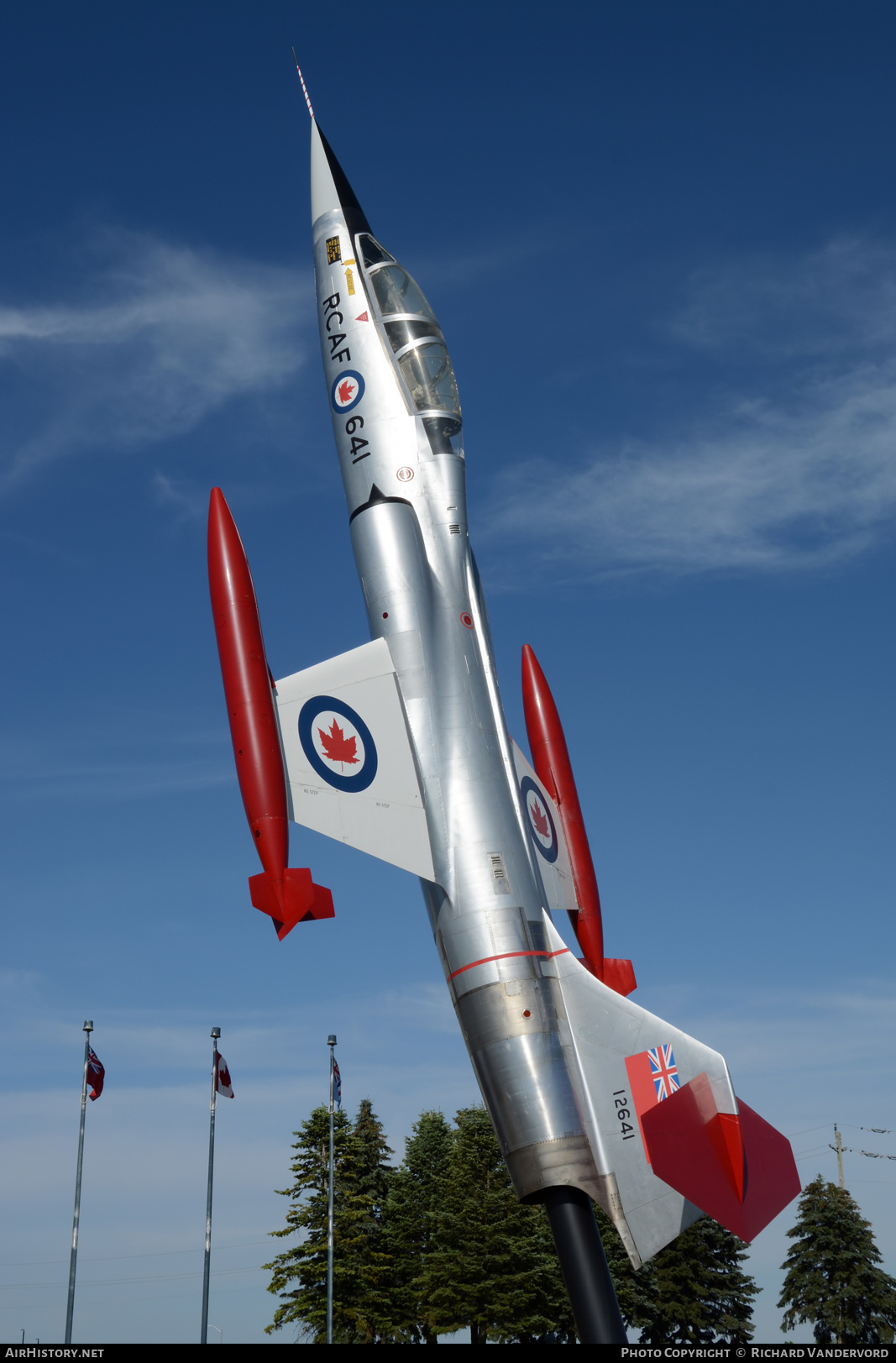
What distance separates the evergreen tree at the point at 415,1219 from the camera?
3931 cm

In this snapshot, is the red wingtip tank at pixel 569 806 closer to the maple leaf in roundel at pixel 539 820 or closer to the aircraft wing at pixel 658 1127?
the maple leaf in roundel at pixel 539 820

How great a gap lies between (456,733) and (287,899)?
4.06 meters

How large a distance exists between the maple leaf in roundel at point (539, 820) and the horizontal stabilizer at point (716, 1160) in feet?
19.4

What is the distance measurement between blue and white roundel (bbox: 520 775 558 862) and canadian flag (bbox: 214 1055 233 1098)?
9.74 meters

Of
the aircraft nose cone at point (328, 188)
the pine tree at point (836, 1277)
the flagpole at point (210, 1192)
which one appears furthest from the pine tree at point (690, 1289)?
the aircraft nose cone at point (328, 188)

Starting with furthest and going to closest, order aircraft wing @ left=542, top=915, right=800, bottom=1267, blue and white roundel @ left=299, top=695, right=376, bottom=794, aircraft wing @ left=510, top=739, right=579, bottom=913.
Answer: aircraft wing @ left=510, top=739, right=579, bottom=913 → blue and white roundel @ left=299, top=695, right=376, bottom=794 → aircraft wing @ left=542, top=915, right=800, bottom=1267

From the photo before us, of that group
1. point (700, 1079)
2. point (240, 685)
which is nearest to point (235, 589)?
point (240, 685)

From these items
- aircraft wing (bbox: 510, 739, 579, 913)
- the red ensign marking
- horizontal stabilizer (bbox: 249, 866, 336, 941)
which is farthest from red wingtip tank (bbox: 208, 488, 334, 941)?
aircraft wing (bbox: 510, 739, 579, 913)

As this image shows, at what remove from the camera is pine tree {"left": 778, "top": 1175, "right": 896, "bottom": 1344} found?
39.0m

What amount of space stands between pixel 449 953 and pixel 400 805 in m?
2.46

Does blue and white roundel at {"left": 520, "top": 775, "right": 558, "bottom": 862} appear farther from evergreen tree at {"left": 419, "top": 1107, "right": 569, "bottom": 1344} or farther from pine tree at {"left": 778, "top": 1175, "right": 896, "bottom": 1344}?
pine tree at {"left": 778, "top": 1175, "right": 896, "bottom": 1344}

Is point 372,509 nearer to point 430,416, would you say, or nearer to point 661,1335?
point 430,416

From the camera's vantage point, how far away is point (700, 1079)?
1806 centimetres
